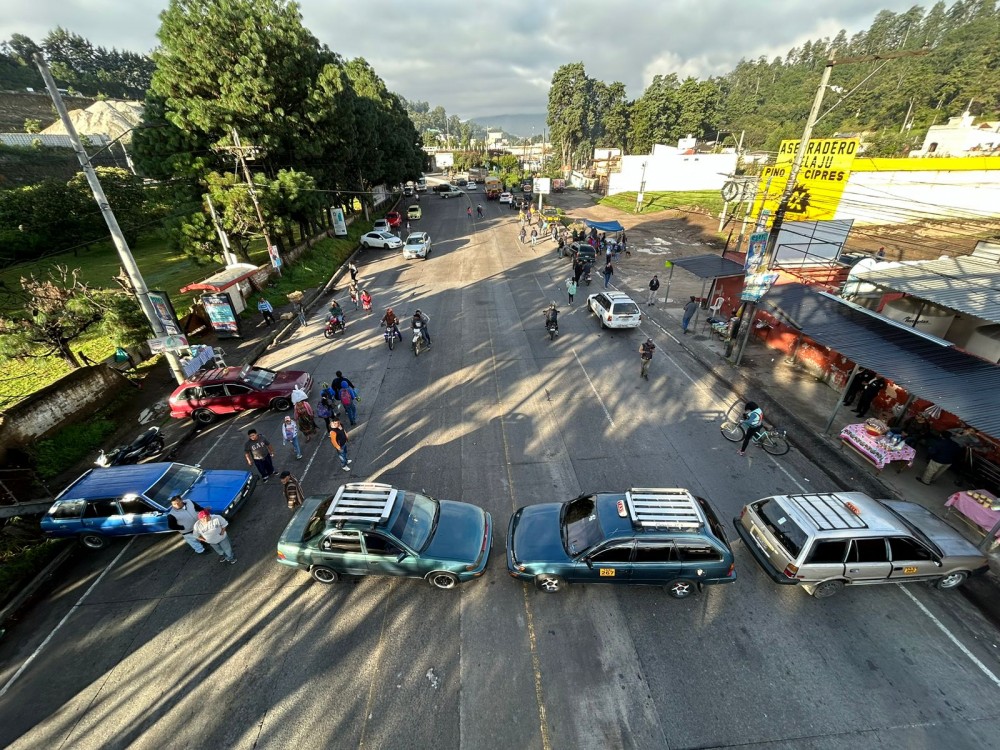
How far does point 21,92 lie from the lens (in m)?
90.4

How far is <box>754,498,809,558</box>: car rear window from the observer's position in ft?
24.7

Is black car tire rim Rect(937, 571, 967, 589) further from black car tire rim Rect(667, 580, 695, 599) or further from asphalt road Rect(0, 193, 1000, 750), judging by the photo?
black car tire rim Rect(667, 580, 695, 599)

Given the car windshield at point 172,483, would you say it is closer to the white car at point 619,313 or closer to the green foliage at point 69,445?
the green foliage at point 69,445

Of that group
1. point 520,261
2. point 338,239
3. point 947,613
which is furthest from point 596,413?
point 338,239

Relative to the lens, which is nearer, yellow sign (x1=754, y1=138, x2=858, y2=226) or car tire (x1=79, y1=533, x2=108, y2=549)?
car tire (x1=79, y1=533, x2=108, y2=549)

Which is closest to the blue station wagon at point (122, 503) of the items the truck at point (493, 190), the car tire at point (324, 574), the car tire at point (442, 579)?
the car tire at point (324, 574)

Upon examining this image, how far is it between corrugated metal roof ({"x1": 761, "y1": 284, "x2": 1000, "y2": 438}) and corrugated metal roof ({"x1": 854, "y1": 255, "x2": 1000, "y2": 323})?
1.19 metres

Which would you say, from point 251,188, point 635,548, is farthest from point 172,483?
point 251,188

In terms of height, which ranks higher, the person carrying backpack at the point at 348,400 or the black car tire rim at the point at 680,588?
the person carrying backpack at the point at 348,400

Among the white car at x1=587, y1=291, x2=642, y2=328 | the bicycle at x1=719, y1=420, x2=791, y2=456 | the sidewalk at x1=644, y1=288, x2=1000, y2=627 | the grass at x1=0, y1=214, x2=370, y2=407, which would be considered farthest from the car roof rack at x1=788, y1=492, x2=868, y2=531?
the grass at x1=0, y1=214, x2=370, y2=407

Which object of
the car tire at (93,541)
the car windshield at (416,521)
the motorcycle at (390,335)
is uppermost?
the car windshield at (416,521)

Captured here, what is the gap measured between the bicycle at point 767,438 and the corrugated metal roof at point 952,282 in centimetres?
588

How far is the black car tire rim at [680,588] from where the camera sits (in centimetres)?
759

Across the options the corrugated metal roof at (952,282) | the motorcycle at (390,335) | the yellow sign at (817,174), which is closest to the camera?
the corrugated metal roof at (952,282)
